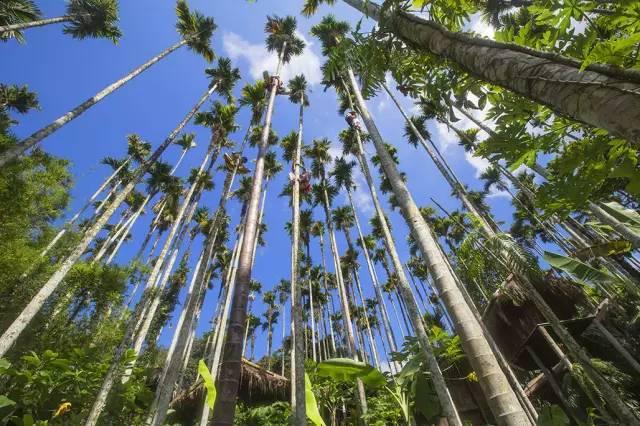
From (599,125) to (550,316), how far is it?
7722mm

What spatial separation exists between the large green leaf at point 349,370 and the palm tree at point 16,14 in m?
16.5

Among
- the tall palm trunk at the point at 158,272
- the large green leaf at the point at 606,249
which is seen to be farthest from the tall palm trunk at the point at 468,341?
the tall palm trunk at the point at 158,272

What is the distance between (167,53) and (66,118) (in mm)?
7959

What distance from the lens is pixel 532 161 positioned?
11.8 feet

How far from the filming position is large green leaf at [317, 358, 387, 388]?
7.78 m

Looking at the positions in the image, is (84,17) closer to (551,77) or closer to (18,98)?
(18,98)

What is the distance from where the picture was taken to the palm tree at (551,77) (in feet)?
5.11

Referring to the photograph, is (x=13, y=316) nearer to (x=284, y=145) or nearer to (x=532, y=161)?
(x=532, y=161)

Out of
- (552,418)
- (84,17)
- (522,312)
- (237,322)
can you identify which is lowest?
(552,418)

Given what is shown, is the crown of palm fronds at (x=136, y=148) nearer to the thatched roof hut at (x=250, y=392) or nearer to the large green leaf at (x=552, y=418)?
the thatched roof hut at (x=250, y=392)

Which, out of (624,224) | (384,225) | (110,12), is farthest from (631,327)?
(110,12)

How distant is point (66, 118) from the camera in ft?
36.7

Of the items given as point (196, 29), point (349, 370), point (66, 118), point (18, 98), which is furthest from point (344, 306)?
point (18, 98)

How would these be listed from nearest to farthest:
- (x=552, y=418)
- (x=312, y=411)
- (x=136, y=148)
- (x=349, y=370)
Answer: (x=552, y=418) → (x=312, y=411) → (x=349, y=370) → (x=136, y=148)
